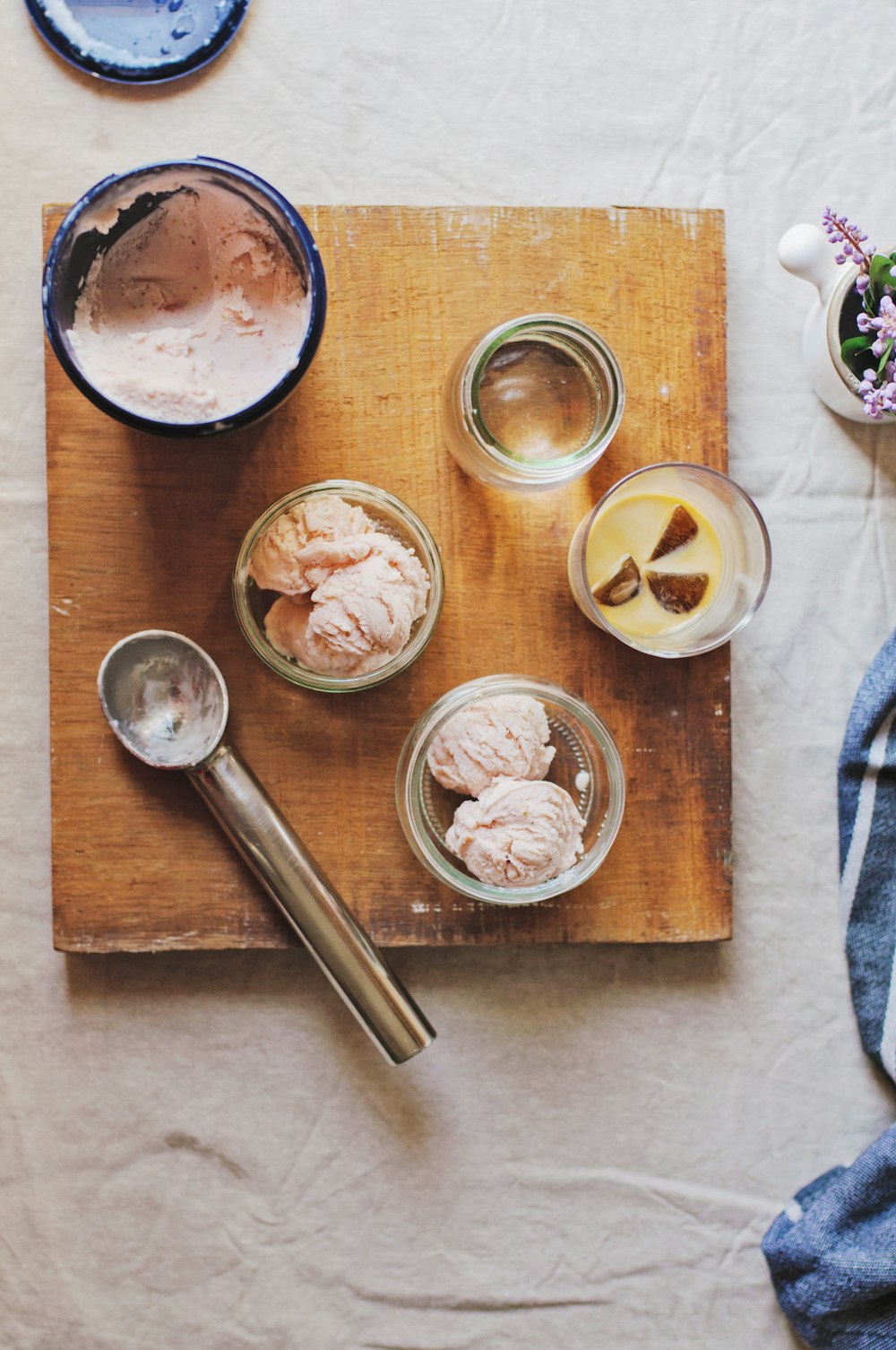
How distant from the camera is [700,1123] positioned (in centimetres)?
86

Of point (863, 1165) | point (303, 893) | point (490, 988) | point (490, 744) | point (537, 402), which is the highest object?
point (537, 402)

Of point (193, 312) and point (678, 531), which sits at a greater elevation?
point (193, 312)

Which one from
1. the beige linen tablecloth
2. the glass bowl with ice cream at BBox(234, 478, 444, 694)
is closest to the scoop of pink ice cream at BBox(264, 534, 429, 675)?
the glass bowl with ice cream at BBox(234, 478, 444, 694)

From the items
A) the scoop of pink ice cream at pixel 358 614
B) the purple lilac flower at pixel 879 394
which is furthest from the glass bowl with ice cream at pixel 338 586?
the purple lilac flower at pixel 879 394

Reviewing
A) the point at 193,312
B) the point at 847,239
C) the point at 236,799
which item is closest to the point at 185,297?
the point at 193,312

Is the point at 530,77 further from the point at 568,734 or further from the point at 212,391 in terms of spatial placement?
the point at 568,734

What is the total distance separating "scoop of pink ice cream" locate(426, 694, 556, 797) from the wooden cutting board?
1.6 inches

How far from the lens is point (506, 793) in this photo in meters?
0.74

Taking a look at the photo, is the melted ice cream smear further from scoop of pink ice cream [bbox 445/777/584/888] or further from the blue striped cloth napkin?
the blue striped cloth napkin

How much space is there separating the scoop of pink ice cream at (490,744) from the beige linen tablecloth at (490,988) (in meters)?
0.18

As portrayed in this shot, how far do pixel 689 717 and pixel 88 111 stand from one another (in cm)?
68

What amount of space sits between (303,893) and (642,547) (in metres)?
0.35

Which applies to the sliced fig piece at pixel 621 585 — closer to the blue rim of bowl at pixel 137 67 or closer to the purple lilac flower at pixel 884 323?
the purple lilac flower at pixel 884 323

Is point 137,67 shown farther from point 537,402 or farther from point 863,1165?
point 863,1165
